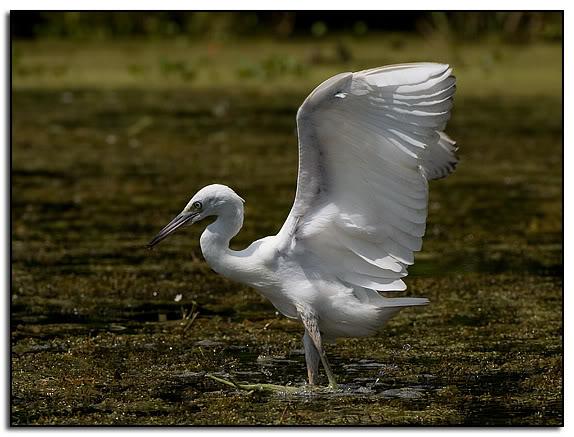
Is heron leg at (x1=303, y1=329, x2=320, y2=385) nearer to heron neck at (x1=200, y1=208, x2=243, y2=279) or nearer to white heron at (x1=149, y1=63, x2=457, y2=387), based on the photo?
white heron at (x1=149, y1=63, x2=457, y2=387)

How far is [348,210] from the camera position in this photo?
4266 millimetres

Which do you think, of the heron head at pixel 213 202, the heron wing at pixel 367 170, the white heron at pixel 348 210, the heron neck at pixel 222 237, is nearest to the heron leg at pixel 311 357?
the white heron at pixel 348 210

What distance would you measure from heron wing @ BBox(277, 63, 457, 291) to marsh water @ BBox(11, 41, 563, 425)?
474 millimetres

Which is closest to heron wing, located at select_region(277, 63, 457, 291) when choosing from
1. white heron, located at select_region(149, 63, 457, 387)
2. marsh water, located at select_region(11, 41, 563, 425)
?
white heron, located at select_region(149, 63, 457, 387)

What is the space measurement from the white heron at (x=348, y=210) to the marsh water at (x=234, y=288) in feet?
1.01

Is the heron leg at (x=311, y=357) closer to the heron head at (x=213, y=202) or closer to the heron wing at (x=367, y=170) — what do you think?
the heron wing at (x=367, y=170)

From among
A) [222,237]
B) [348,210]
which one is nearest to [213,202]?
[222,237]

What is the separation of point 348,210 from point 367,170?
173 mm

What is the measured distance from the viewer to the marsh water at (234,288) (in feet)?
13.8

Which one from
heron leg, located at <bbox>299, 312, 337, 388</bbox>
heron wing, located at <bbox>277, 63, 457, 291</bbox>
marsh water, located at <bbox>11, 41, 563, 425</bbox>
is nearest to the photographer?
heron wing, located at <bbox>277, 63, 457, 291</bbox>

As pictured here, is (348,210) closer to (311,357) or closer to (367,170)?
(367,170)

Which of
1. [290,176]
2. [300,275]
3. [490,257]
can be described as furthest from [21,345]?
[290,176]

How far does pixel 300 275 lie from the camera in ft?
14.4

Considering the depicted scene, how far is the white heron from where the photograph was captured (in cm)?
403
